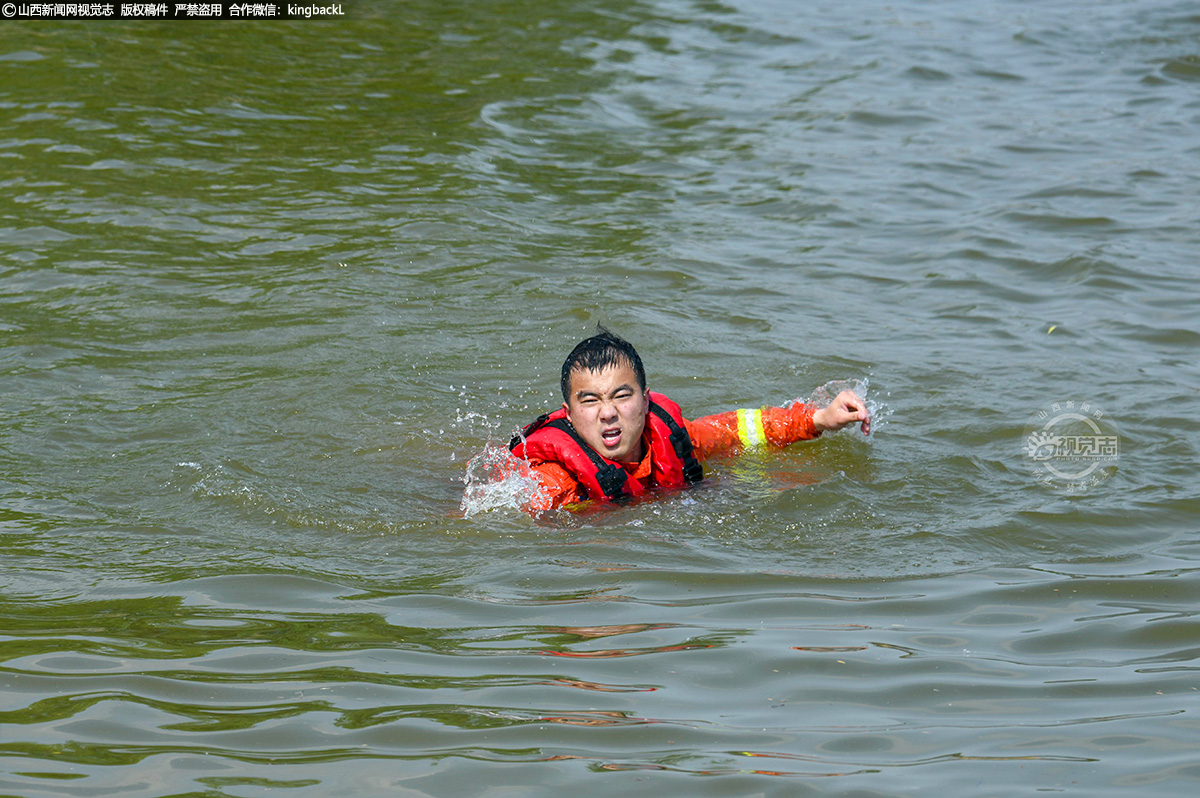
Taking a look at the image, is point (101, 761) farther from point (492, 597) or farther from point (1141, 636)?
point (1141, 636)

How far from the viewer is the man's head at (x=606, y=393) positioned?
5.91 m

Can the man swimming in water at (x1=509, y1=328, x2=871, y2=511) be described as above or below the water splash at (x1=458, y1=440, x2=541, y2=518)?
above

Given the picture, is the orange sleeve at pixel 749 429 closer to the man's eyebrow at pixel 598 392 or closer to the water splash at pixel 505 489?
the man's eyebrow at pixel 598 392

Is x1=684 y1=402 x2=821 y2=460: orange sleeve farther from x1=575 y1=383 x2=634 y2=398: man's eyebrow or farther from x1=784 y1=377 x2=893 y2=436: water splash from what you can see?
x1=575 y1=383 x2=634 y2=398: man's eyebrow

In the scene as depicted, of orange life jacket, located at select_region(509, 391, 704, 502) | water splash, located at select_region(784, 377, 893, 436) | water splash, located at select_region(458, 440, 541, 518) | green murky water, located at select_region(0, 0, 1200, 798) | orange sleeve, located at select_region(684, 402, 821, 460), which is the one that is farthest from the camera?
water splash, located at select_region(784, 377, 893, 436)

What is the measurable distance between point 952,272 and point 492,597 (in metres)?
6.00

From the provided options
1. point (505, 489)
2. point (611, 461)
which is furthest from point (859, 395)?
point (505, 489)

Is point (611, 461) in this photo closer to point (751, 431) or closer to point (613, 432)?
point (613, 432)

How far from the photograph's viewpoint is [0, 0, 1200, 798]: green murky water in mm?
3820

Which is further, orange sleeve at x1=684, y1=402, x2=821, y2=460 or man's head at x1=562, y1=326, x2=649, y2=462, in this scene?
orange sleeve at x1=684, y1=402, x2=821, y2=460

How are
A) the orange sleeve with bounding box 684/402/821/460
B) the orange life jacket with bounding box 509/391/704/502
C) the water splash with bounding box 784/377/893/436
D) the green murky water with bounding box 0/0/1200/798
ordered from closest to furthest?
the green murky water with bounding box 0/0/1200/798 → the orange life jacket with bounding box 509/391/704/502 → the orange sleeve with bounding box 684/402/821/460 → the water splash with bounding box 784/377/893/436

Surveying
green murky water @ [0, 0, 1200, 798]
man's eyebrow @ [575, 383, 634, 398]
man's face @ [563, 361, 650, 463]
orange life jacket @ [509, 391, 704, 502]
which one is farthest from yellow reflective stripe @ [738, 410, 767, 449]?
man's eyebrow @ [575, 383, 634, 398]

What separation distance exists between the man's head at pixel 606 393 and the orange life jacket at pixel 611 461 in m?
0.08

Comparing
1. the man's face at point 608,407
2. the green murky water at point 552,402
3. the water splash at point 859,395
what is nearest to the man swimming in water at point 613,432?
the man's face at point 608,407
